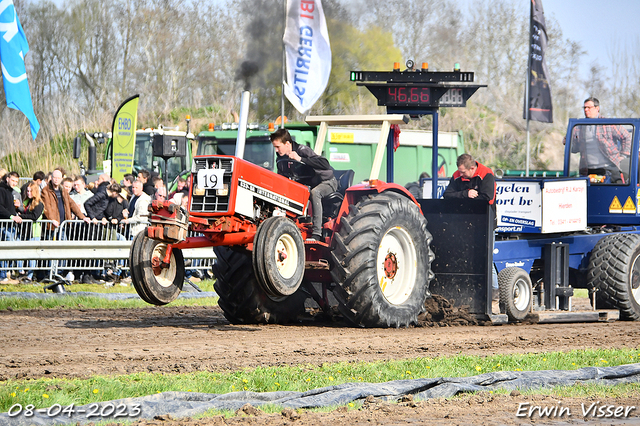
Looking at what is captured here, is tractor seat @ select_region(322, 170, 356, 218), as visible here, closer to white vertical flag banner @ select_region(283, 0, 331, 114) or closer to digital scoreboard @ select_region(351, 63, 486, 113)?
digital scoreboard @ select_region(351, 63, 486, 113)

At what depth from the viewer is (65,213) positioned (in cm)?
1358

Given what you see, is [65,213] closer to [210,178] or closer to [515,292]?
[210,178]

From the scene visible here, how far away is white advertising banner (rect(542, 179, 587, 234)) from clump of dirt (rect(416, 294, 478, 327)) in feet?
5.70

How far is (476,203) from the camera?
9.62 m

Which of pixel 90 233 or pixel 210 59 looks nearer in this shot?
pixel 90 233

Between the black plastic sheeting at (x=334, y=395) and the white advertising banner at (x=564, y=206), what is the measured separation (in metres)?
4.41

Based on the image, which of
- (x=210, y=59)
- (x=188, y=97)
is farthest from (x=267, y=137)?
(x=188, y=97)

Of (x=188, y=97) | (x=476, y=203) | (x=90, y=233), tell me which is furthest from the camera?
(x=188, y=97)

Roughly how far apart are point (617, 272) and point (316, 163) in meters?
4.47

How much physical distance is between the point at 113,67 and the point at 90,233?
22.1 metres

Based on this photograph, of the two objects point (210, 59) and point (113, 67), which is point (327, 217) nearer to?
point (210, 59)

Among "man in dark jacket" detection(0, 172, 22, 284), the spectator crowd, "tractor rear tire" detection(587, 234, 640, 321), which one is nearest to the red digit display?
"tractor rear tire" detection(587, 234, 640, 321)

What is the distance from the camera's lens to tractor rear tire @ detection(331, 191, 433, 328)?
855 centimetres

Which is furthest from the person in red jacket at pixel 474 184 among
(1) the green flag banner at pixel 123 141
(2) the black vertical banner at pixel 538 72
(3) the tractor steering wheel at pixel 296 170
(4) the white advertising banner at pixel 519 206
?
(2) the black vertical banner at pixel 538 72
